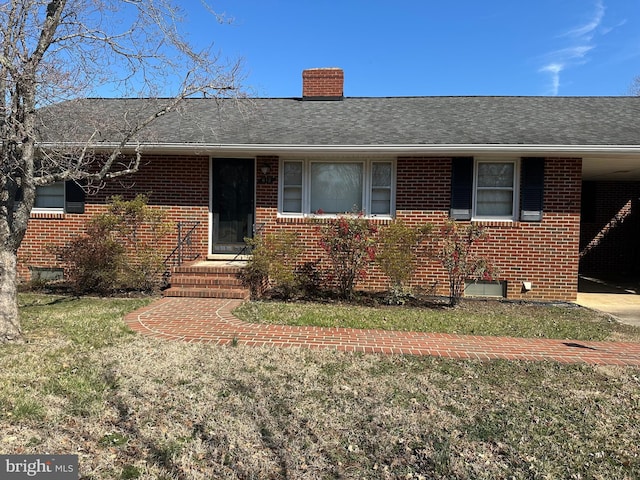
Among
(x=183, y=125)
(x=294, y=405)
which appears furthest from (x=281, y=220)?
(x=294, y=405)

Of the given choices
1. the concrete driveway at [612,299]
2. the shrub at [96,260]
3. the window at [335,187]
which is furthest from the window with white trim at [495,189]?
the shrub at [96,260]

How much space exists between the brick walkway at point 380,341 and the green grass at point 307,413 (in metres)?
0.28

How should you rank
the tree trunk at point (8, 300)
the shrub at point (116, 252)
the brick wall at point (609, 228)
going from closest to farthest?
the tree trunk at point (8, 300), the shrub at point (116, 252), the brick wall at point (609, 228)

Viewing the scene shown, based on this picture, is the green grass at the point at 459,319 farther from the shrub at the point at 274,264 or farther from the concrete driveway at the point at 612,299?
the shrub at the point at 274,264

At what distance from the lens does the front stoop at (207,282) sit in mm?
7723

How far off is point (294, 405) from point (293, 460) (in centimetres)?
75

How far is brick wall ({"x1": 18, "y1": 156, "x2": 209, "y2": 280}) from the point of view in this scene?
9031 millimetres

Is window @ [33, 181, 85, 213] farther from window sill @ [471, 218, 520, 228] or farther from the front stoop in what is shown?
window sill @ [471, 218, 520, 228]

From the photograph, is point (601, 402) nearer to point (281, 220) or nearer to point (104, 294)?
point (281, 220)

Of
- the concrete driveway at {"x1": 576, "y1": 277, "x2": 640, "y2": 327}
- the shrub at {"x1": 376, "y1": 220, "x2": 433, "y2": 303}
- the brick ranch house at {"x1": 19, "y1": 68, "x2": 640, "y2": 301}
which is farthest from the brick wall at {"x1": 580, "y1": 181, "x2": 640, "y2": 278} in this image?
the shrub at {"x1": 376, "y1": 220, "x2": 433, "y2": 303}

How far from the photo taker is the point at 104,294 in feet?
26.5

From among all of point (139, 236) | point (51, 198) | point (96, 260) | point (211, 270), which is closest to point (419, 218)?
point (211, 270)

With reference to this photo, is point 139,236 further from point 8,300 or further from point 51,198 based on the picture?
point 8,300

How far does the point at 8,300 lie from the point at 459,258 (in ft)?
21.9
